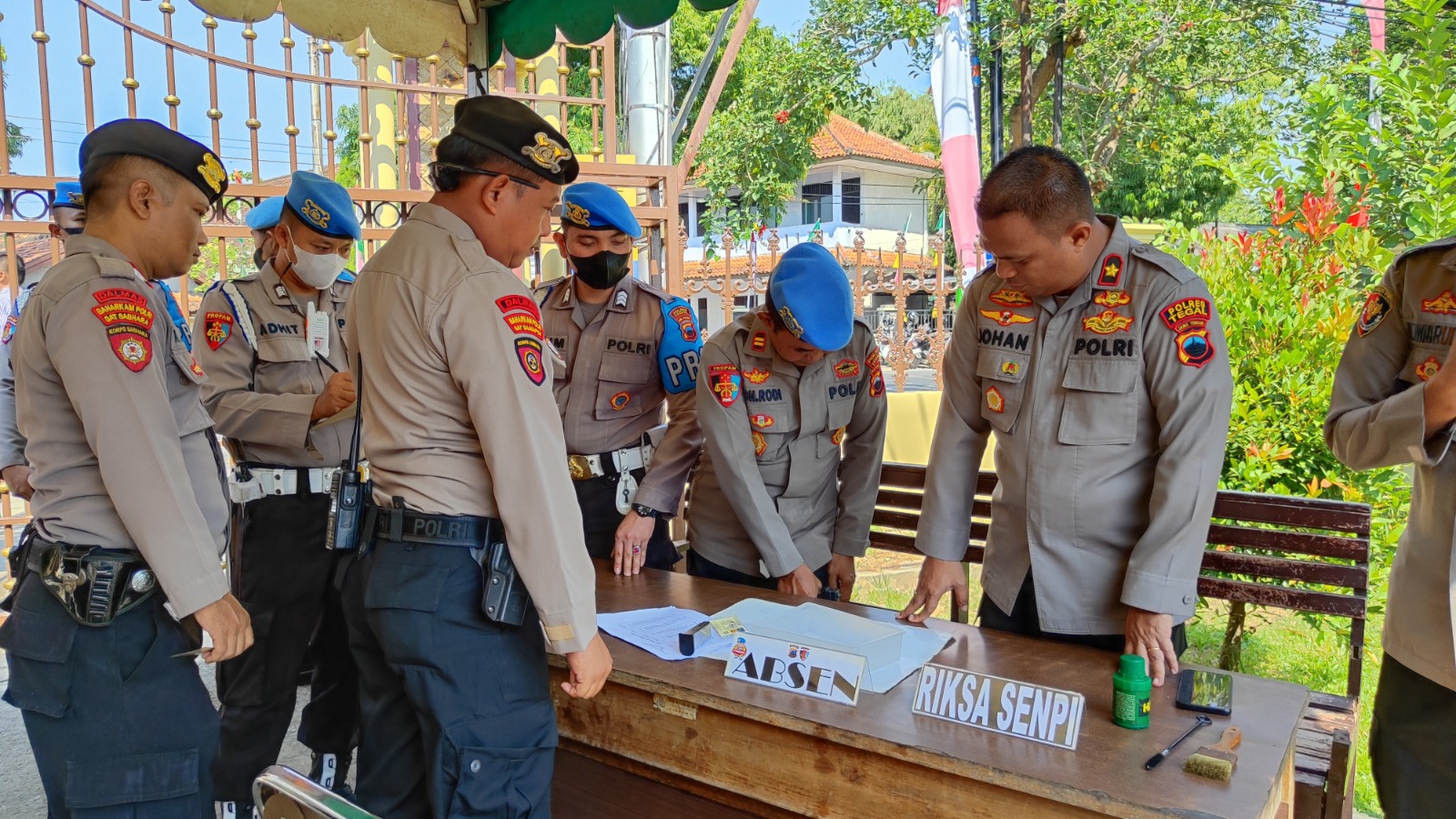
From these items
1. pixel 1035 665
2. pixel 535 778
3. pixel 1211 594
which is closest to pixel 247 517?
pixel 535 778

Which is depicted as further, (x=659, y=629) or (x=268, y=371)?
(x=268, y=371)

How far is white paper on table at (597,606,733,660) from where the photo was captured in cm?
Result: 186

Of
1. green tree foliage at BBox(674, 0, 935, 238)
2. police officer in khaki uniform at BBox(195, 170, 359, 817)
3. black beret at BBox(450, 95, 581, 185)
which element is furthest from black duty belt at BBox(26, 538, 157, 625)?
green tree foliage at BBox(674, 0, 935, 238)

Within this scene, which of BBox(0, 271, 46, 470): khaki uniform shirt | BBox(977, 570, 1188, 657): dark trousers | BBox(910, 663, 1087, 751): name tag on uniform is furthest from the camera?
BBox(0, 271, 46, 470): khaki uniform shirt

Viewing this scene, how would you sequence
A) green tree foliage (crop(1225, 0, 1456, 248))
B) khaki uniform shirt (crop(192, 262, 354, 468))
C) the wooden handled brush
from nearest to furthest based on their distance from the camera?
the wooden handled brush < khaki uniform shirt (crop(192, 262, 354, 468)) < green tree foliage (crop(1225, 0, 1456, 248))

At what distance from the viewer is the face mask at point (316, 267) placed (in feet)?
8.76

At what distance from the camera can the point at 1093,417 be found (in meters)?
1.84

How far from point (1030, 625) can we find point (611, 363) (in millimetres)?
1360

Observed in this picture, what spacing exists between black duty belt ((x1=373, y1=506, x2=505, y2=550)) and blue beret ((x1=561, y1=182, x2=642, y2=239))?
1.30 m

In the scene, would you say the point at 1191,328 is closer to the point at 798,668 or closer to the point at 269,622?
the point at 798,668

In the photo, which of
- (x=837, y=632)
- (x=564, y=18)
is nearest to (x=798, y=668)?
(x=837, y=632)

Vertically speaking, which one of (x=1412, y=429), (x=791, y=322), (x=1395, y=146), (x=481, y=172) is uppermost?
(x=1395, y=146)

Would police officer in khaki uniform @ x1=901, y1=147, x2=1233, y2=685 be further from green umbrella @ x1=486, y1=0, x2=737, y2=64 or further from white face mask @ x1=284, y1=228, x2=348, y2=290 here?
white face mask @ x1=284, y1=228, x2=348, y2=290

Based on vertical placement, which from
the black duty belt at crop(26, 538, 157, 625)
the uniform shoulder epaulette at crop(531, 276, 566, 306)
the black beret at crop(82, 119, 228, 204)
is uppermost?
the black beret at crop(82, 119, 228, 204)
